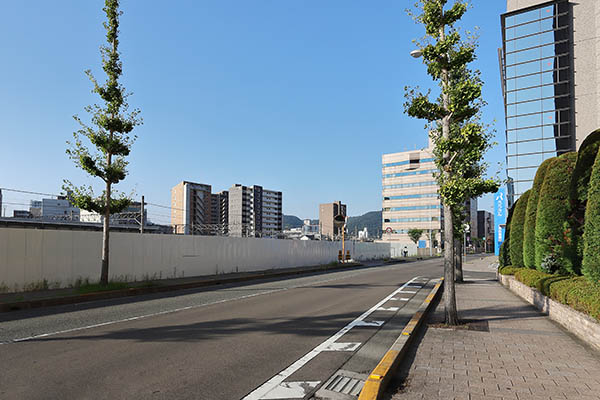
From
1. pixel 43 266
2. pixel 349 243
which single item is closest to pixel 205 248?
pixel 43 266

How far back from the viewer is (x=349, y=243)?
44156 mm

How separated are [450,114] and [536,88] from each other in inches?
1882

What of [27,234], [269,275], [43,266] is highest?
[27,234]

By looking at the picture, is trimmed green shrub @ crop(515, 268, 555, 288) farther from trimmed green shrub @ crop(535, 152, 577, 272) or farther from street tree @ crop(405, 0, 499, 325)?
street tree @ crop(405, 0, 499, 325)

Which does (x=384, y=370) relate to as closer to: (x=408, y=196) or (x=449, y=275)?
(x=449, y=275)

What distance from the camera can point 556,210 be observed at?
1289 cm

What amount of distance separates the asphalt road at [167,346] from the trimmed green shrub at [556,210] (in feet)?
19.9

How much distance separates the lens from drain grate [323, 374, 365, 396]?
4906 millimetres

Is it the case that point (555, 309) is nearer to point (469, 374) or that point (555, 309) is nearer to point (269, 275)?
point (469, 374)

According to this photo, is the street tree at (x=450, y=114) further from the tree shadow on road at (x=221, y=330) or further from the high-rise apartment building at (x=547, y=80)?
the high-rise apartment building at (x=547, y=80)

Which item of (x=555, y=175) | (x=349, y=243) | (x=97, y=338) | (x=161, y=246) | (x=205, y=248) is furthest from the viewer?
(x=349, y=243)

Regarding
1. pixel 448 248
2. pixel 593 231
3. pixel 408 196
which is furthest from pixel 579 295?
pixel 408 196

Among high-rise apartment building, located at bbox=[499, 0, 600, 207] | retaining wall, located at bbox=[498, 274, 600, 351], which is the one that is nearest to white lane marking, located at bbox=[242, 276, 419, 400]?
retaining wall, located at bbox=[498, 274, 600, 351]

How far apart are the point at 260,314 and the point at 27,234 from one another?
29.2 feet
